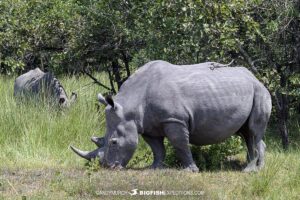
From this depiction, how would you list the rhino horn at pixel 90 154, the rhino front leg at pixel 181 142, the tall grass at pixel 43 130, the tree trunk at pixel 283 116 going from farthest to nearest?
the tree trunk at pixel 283 116 → the tall grass at pixel 43 130 → the rhino horn at pixel 90 154 → the rhino front leg at pixel 181 142

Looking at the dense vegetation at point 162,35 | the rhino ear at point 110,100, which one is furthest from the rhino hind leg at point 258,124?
the rhino ear at point 110,100

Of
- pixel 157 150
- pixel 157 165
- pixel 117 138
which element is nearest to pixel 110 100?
pixel 117 138

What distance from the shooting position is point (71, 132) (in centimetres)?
1046

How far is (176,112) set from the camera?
780 centimetres

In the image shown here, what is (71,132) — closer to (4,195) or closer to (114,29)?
(114,29)

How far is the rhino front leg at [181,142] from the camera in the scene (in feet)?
25.7

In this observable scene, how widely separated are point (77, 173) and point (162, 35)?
326 centimetres

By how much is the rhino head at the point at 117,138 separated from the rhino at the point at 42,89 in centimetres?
380

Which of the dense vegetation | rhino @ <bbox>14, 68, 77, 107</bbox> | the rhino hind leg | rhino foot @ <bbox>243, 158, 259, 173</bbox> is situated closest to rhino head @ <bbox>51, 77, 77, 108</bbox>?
rhino @ <bbox>14, 68, 77, 107</bbox>

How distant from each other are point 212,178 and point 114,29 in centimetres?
455

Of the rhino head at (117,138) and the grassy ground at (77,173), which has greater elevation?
the rhino head at (117,138)

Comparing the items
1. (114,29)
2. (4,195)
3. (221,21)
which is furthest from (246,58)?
(4,195)

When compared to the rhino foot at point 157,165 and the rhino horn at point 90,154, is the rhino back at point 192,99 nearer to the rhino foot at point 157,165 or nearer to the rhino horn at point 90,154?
the rhino foot at point 157,165

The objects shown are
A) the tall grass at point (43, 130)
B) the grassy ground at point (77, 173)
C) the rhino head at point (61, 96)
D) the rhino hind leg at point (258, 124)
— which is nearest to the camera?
the grassy ground at point (77, 173)
